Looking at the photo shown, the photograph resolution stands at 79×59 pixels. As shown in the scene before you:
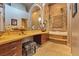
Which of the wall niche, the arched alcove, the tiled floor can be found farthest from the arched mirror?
the tiled floor

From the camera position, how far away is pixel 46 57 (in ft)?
5.90

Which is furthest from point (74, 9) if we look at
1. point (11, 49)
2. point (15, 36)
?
point (11, 49)

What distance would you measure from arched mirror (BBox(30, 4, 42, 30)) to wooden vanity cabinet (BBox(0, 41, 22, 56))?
12.1 inches

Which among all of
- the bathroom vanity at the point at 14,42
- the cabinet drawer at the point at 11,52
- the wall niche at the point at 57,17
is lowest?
the cabinet drawer at the point at 11,52

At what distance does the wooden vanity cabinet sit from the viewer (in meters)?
1.59

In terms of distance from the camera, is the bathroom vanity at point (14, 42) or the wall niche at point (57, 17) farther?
the wall niche at point (57, 17)

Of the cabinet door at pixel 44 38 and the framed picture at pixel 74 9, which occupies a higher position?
the framed picture at pixel 74 9

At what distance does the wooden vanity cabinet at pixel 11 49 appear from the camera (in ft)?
5.21

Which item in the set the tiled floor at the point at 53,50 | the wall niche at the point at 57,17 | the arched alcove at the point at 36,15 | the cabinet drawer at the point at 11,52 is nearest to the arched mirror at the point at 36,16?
the arched alcove at the point at 36,15

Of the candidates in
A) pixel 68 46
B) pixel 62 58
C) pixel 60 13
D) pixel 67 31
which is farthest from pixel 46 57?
pixel 60 13

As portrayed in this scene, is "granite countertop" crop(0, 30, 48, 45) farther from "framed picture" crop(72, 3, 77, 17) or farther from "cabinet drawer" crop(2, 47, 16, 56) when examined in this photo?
"framed picture" crop(72, 3, 77, 17)

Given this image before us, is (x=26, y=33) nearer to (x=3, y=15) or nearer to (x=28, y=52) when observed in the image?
(x=28, y=52)

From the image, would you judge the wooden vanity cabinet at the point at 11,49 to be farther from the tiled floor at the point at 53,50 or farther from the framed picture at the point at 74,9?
the framed picture at the point at 74,9

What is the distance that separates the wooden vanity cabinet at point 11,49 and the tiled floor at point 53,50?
238mm
